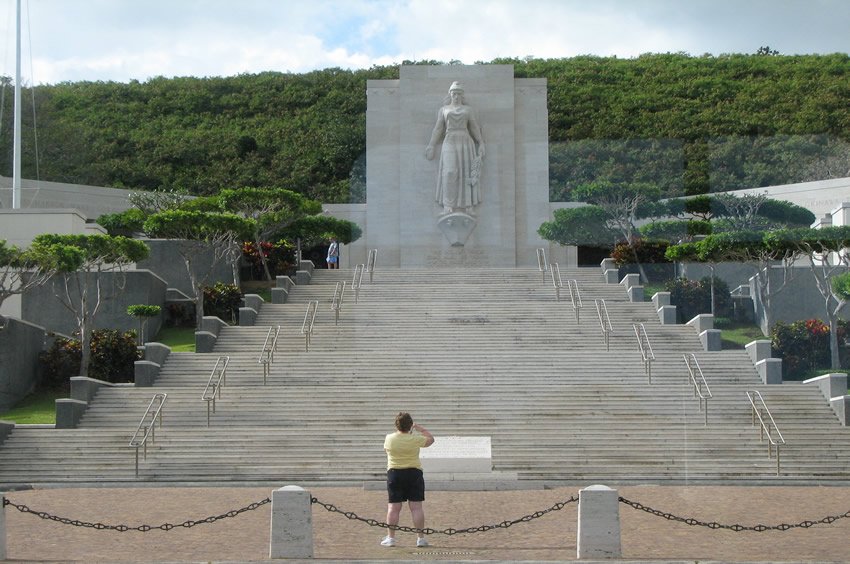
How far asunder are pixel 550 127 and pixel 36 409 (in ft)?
112

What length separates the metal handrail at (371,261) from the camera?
30825 millimetres

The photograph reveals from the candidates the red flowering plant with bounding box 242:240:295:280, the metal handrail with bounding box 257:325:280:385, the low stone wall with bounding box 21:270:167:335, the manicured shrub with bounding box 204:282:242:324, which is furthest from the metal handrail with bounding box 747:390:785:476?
the red flowering plant with bounding box 242:240:295:280

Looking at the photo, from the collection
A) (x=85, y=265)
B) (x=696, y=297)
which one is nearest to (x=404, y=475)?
(x=85, y=265)

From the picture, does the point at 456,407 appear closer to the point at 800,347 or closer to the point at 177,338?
the point at 800,347

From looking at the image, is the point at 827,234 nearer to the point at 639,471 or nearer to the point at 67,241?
the point at 639,471

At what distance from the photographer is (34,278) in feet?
79.6

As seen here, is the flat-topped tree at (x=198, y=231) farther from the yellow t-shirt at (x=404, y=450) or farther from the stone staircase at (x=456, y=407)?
the yellow t-shirt at (x=404, y=450)

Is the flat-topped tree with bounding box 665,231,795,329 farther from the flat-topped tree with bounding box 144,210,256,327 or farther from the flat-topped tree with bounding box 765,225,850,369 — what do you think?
the flat-topped tree with bounding box 144,210,256,327

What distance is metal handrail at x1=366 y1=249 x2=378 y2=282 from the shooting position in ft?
101

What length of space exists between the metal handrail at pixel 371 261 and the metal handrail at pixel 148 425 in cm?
1005

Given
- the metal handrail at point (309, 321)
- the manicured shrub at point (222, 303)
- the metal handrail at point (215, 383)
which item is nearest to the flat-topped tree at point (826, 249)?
the metal handrail at point (309, 321)

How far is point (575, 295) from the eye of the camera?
93.2 ft

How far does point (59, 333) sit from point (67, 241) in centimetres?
264

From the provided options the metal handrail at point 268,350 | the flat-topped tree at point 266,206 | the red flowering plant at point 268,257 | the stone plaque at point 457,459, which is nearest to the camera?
the stone plaque at point 457,459
